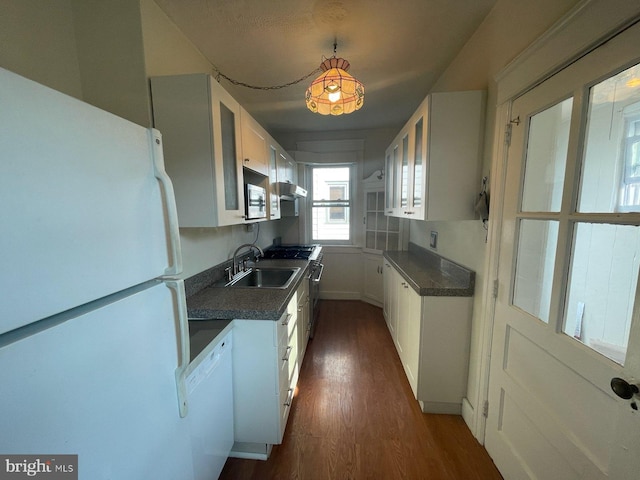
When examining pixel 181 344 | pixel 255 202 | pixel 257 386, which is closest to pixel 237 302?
pixel 257 386

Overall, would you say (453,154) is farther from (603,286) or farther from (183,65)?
(183,65)

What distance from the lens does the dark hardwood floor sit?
1422mm

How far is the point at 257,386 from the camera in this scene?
1437 millimetres

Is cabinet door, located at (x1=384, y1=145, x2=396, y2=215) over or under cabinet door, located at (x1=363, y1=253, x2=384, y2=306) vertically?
over

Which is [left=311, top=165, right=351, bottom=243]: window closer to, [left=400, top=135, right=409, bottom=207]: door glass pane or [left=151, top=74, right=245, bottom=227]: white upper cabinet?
[left=400, top=135, right=409, bottom=207]: door glass pane

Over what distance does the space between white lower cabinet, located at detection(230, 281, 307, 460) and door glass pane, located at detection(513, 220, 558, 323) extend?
132 centimetres

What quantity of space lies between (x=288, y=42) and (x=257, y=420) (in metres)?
2.52

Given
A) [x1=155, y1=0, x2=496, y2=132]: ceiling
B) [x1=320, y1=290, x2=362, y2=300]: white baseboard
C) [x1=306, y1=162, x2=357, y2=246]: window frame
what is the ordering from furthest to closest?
1. [x1=320, y1=290, x2=362, y2=300]: white baseboard
2. [x1=306, y1=162, x2=357, y2=246]: window frame
3. [x1=155, y1=0, x2=496, y2=132]: ceiling

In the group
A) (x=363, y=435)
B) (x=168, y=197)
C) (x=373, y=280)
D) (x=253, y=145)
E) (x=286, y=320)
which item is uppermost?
(x=253, y=145)

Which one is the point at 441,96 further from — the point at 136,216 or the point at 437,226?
the point at 136,216

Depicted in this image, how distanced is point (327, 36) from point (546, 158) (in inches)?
61.4

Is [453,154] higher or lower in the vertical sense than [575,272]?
higher

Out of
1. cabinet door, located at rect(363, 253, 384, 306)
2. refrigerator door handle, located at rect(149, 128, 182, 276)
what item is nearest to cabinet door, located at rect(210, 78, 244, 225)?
refrigerator door handle, located at rect(149, 128, 182, 276)

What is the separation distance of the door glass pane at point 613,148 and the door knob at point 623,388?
1.73 ft
